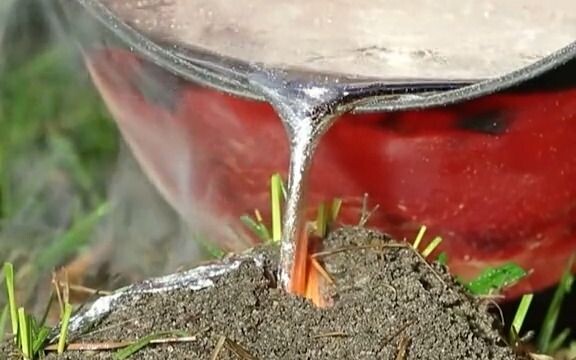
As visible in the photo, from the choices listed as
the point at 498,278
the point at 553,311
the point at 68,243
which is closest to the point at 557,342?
the point at 553,311

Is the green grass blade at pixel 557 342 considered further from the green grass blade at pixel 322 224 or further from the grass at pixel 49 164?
the green grass blade at pixel 322 224

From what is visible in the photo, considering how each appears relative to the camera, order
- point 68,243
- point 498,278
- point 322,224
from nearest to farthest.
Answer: point 322,224
point 498,278
point 68,243

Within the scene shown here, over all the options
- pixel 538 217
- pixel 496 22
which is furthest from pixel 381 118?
pixel 496 22

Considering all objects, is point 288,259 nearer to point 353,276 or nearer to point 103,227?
point 353,276

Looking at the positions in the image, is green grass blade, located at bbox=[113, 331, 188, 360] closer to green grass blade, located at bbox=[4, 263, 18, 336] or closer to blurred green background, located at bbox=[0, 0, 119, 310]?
green grass blade, located at bbox=[4, 263, 18, 336]

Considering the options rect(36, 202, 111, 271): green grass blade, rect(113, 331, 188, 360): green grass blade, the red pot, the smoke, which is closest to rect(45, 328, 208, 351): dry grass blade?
rect(113, 331, 188, 360): green grass blade

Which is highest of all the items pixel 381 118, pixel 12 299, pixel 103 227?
pixel 381 118

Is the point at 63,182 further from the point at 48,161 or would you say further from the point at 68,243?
the point at 68,243
